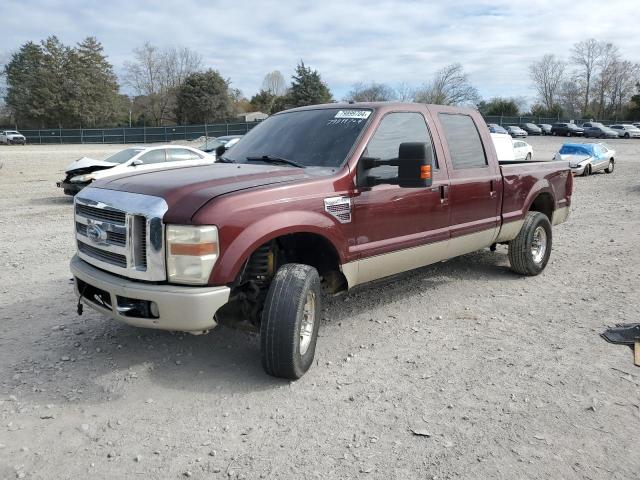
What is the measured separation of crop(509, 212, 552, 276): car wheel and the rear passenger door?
0.59 metres

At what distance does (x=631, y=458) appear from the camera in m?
2.96

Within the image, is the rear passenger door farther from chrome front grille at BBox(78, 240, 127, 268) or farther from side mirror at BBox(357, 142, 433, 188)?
chrome front grille at BBox(78, 240, 127, 268)

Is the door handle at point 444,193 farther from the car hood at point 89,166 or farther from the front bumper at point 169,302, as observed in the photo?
the car hood at point 89,166

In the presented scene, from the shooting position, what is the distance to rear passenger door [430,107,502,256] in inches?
207

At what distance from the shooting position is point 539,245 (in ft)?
22.1

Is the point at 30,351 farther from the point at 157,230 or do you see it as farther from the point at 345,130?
the point at 345,130

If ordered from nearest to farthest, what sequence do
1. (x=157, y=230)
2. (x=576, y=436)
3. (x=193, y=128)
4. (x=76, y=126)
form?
(x=576, y=436) < (x=157, y=230) < (x=193, y=128) < (x=76, y=126)

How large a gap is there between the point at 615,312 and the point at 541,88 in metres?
110

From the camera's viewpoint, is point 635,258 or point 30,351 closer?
point 30,351

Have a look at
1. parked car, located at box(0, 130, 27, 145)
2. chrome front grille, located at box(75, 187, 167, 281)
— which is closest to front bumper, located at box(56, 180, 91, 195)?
chrome front grille, located at box(75, 187, 167, 281)

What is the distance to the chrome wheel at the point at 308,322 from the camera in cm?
390

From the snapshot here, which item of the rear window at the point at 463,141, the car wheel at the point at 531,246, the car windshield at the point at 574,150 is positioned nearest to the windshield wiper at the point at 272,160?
the rear window at the point at 463,141

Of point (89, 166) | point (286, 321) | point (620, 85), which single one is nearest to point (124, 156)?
point (89, 166)

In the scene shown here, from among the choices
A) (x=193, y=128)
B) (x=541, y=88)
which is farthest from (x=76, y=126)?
(x=541, y=88)
